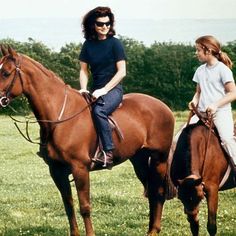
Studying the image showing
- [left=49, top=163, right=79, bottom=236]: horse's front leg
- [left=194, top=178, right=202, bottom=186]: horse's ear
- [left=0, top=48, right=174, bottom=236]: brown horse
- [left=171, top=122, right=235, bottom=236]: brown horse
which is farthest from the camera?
[left=49, top=163, right=79, bottom=236]: horse's front leg

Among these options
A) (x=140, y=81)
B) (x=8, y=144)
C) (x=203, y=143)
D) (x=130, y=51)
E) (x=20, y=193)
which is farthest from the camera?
(x=130, y=51)

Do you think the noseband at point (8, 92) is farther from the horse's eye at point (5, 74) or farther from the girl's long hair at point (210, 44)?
the girl's long hair at point (210, 44)

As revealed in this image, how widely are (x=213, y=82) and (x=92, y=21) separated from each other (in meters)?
2.09

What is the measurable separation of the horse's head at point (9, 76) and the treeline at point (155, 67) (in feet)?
165

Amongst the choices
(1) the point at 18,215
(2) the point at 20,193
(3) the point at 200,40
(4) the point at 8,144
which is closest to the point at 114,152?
(3) the point at 200,40

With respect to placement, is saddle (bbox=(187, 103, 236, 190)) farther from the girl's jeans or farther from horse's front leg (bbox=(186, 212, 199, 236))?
horse's front leg (bbox=(186, 212, 199, 236))

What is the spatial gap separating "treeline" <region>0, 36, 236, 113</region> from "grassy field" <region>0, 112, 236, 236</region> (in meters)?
42.3

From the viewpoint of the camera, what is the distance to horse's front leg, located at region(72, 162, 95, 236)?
8.48 meters

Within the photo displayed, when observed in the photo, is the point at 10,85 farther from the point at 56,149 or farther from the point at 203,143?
the point at 203,143

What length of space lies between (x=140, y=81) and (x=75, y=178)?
55.4 metres

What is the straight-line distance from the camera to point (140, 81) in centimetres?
6362

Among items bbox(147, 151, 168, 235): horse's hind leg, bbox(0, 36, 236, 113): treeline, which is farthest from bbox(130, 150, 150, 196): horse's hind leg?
bbox(0, 36, 236, 113): treeline

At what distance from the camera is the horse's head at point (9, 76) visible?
8.30 m

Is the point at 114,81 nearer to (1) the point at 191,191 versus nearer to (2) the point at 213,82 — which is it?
(2) the point at 213,82
